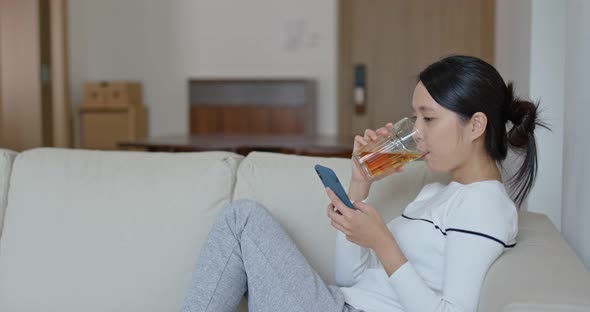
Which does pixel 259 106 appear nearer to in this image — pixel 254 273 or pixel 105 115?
pixel 105 115

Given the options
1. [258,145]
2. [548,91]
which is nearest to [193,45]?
[258,145]

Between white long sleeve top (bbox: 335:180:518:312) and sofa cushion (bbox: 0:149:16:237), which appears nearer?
white long sleeve top (bbox: 335:180:518:312)

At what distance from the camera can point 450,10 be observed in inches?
231

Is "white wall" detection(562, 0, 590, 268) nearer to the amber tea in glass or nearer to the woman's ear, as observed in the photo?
the woman's ear

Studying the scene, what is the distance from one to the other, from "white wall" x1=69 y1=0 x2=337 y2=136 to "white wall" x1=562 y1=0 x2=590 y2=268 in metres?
4.39

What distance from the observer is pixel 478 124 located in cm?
165

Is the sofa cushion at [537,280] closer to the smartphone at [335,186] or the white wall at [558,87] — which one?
the white wall at [558,87]

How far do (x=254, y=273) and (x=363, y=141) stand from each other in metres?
0.40

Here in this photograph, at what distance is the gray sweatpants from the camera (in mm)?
1720

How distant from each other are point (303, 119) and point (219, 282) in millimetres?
4590

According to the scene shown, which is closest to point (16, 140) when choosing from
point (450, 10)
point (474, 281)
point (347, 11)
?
point (347, 11)

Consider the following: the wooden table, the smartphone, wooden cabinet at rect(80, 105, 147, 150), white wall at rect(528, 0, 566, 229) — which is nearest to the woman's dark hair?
the smartphone

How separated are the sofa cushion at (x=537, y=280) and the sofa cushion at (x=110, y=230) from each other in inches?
33.4

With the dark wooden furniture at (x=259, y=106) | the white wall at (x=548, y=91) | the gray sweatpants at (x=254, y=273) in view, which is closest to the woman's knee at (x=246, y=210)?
the gray sweatpants at (x=254, y=273)
